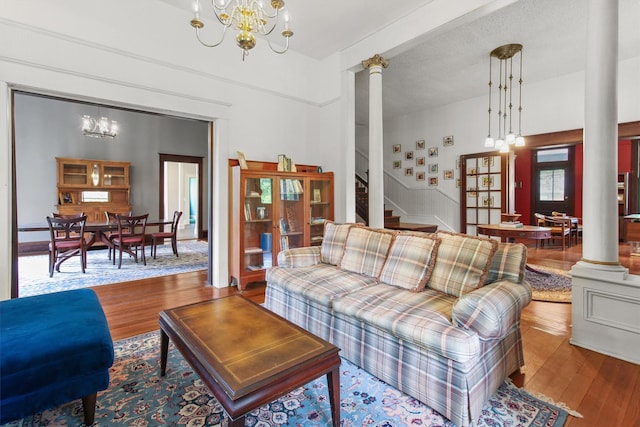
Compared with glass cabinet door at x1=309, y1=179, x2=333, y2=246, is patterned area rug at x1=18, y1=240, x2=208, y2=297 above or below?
below

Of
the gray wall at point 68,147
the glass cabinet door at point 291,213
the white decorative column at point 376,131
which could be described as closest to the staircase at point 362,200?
the white decorative column at point 376,131

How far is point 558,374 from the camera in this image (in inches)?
78.4

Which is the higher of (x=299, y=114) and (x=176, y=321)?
(x=299, y=114)

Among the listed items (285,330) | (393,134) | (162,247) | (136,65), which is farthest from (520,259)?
(162,247)

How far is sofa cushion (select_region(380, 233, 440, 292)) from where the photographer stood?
2246 mm

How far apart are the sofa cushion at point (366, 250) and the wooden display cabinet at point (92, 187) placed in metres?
6.75

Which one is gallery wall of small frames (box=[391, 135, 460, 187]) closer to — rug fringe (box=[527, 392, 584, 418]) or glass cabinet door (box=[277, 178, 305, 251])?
glass cabinet door (box=[277, 178, 305, 251])

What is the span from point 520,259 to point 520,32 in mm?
3649

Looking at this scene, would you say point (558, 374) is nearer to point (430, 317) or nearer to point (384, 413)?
point (430, 317)

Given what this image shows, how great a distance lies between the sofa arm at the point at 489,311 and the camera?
1.57 m

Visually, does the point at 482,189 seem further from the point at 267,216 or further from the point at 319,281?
the point at 319,281

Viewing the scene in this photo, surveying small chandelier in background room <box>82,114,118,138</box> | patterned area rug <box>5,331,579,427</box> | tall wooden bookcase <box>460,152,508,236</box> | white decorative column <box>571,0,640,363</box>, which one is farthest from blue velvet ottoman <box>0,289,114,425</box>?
tall wooden bookcase <box>460,152,508,236</box>

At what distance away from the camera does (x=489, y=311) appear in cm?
158

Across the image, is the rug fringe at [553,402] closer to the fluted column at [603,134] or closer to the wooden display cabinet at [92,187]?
the fluted column at [603,134]
